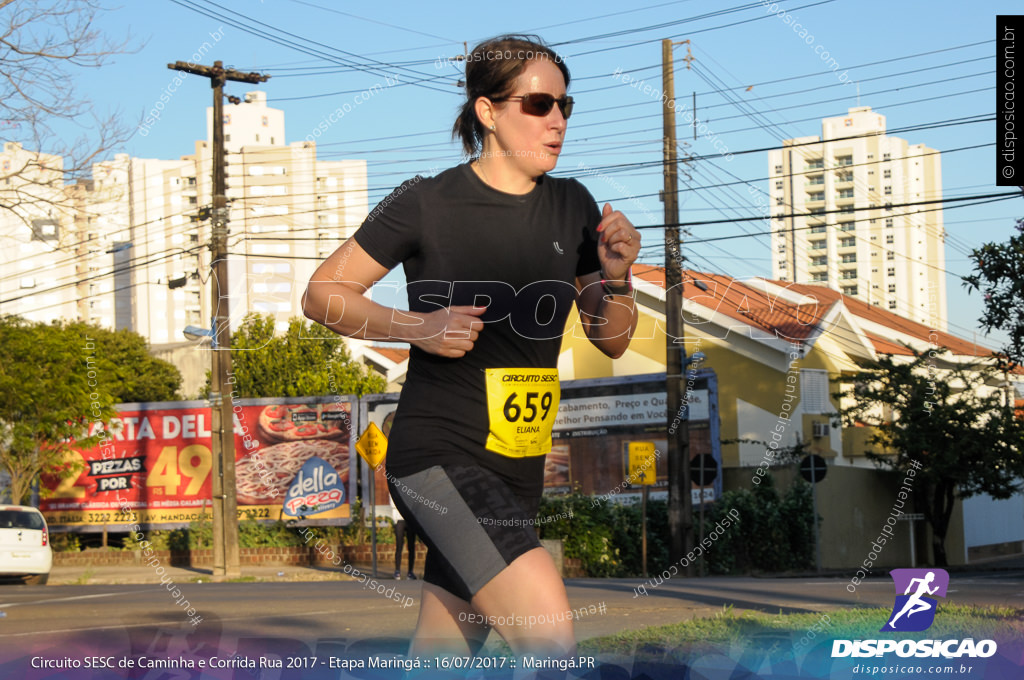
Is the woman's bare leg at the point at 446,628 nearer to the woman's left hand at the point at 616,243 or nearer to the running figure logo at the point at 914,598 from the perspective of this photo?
the woman's left hand at the point at 616,243

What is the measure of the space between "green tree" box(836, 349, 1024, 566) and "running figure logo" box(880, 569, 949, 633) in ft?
70.4

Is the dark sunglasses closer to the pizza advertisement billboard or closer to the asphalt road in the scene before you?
the asphalt road

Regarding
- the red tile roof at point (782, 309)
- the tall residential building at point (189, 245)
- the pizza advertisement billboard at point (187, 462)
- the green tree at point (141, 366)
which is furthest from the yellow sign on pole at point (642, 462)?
the tall residential building at point (189, 245)

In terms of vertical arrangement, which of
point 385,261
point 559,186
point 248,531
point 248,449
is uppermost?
point 559,186

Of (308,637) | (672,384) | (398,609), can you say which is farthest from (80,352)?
(308,637)

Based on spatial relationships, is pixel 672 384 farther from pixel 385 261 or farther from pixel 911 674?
pixel 385 261

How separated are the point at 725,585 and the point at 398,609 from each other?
5739 millimetres

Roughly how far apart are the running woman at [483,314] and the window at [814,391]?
93.1ft

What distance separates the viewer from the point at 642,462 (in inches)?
1008

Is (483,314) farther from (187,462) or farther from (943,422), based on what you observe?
(187,462)

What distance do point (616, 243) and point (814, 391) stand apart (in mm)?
29381

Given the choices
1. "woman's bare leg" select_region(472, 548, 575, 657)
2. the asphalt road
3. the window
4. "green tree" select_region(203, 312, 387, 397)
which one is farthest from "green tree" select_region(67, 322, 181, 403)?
"woman's bare leg" select_region(472, 548, 575, 657)

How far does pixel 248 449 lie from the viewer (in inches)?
1123

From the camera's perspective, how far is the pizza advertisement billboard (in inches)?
1104
